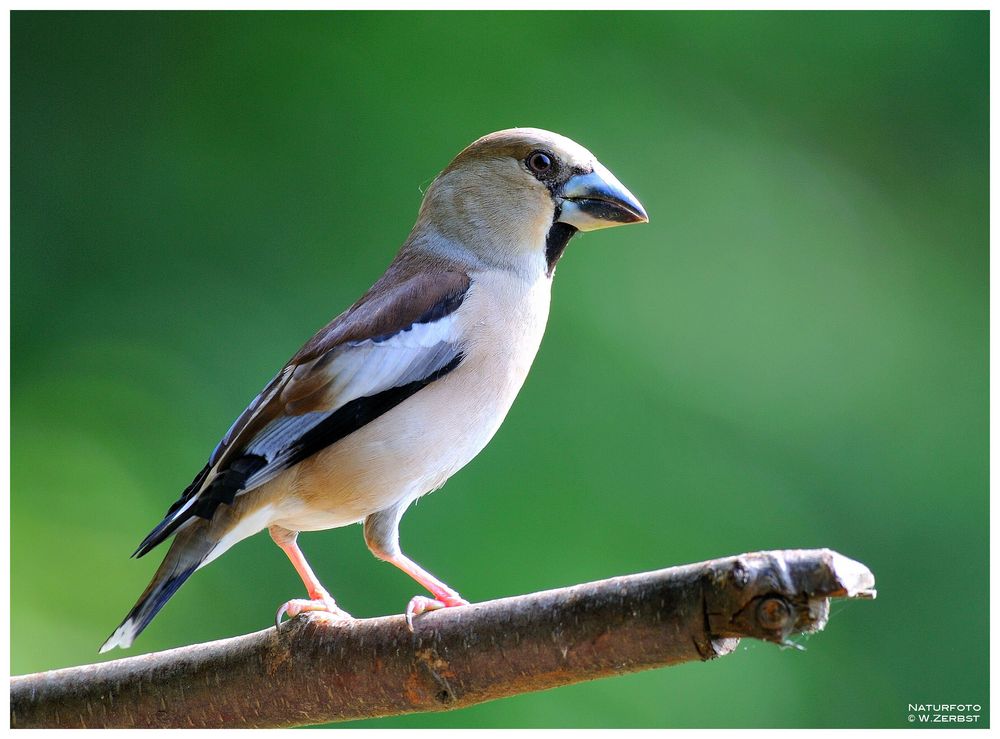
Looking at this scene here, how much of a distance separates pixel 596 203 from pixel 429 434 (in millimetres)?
674

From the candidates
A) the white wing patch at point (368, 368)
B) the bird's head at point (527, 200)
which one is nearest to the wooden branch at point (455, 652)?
the white wing patch at point (368, 368)

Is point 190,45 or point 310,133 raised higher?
point 190,45

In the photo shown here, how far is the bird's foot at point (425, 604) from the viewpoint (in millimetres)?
2121

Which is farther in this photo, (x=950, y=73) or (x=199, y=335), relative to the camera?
(x=950, y=73)

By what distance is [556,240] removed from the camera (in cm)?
271

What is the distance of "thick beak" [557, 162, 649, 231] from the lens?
2.56 metres

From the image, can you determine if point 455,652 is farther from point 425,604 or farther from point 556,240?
point 556,240

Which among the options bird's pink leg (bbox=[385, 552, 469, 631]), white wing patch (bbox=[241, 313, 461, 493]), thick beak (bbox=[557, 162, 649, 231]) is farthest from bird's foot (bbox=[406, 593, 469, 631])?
thick beak (bbox=[557, 162, 649, 231])

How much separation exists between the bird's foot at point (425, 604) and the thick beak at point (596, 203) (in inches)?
35.2

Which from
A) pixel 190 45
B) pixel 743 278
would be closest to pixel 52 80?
pixel 190 45

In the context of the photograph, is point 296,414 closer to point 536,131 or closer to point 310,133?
point 536,131

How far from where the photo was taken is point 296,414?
239cm

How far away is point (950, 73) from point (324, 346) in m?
3.26

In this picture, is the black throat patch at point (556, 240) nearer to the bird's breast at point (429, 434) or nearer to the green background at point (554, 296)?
the bird's breast at point (429, 434)
